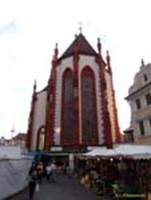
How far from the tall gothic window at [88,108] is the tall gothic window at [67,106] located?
2.02 m

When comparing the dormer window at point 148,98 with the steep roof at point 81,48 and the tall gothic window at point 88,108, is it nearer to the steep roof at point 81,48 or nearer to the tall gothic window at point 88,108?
the tall gothic window at point 88,108

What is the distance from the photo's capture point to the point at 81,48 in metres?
47.9

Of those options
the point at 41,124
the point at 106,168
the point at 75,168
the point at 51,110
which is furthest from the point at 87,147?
the point at 106,168

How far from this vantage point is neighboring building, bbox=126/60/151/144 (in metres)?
26.4

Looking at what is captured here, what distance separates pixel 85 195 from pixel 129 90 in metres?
17.1

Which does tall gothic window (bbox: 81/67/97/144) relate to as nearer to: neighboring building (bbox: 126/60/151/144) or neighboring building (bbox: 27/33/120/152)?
neighboring building (bbox: 27/33/120/152)

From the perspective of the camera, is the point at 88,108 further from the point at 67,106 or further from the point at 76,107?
the point at 67,106

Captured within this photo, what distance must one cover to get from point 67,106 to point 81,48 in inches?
499

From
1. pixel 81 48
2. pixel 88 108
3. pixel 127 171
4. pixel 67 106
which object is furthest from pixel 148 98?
pixel 81 48

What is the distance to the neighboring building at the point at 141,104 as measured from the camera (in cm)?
2642

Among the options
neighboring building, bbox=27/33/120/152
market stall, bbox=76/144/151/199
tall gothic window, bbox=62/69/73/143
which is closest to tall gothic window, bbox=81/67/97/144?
neighboring building, bbox=27/33/120/152

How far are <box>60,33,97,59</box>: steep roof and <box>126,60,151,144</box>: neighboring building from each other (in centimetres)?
1776

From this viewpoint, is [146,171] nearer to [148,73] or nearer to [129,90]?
[148,73]

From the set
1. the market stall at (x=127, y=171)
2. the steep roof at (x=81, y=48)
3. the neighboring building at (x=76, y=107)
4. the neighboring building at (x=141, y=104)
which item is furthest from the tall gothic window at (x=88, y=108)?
the market stall at (x=127, y=171)
